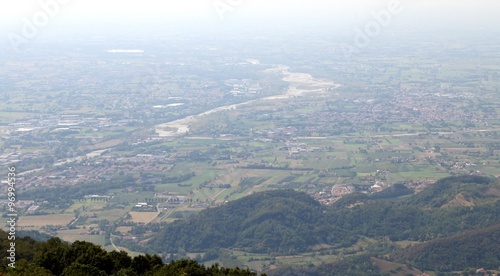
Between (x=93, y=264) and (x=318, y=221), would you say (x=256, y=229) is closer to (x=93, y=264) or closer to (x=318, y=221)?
(x=318, y=221)

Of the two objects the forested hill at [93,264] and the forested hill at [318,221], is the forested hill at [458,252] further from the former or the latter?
the forested hill at [93,264]

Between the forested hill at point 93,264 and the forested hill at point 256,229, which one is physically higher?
the forested hill at point 93,264

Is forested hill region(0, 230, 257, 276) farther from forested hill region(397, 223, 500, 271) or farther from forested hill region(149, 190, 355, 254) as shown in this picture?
forested hill region(149, 190, 355, 254)

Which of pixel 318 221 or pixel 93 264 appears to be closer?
pixel 93 264

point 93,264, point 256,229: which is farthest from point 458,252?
point 93,264

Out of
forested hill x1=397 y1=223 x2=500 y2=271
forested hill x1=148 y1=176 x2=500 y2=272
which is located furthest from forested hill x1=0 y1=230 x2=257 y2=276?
forested hill x1=148 y1=176 x2=500 y2=272

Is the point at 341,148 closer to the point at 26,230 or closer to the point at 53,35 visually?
the point at 26,230

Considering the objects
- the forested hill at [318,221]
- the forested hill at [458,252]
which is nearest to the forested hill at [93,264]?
the forested hill at [458,252]

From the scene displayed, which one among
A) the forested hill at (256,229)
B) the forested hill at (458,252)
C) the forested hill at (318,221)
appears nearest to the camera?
the forested hill at (458,252)
